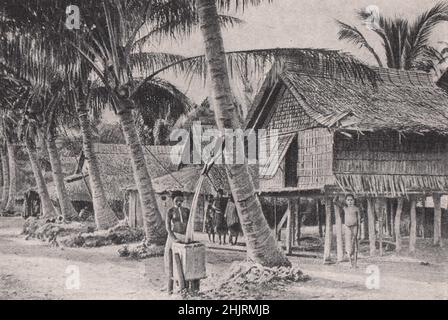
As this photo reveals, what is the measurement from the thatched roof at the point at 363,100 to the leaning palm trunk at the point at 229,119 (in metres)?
4.27

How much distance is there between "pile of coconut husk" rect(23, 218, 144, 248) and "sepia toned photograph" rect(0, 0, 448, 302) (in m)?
0.06

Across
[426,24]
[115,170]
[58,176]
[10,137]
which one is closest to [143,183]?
[58,176]

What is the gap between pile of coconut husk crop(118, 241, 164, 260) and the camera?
42.8 feet

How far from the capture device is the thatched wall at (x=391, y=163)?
13.6m

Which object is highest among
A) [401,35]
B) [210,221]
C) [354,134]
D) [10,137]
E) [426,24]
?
[401,35]

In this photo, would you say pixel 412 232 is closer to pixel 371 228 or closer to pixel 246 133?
pixel 371 228

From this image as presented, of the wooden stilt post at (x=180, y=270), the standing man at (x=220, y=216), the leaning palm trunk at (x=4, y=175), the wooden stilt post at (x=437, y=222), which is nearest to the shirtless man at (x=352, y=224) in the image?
the wooden stilt post at (x=437, y=222)

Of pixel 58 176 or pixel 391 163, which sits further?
pixel 58 176

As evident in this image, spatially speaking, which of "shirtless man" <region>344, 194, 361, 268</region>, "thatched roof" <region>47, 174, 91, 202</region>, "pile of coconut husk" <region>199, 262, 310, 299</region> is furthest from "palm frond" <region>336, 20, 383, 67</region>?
"thatched roof" <region>47, 174, 91, 202</region>

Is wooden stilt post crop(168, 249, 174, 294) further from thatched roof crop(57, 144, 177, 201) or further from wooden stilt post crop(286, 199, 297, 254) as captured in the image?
thatched roof crop(57, 144, 177, 201)

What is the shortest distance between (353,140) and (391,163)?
113cm

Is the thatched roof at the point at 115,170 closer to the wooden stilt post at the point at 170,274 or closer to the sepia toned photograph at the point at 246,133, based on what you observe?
the sepia toned photograph at the point at 246,133

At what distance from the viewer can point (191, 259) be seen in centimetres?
861
